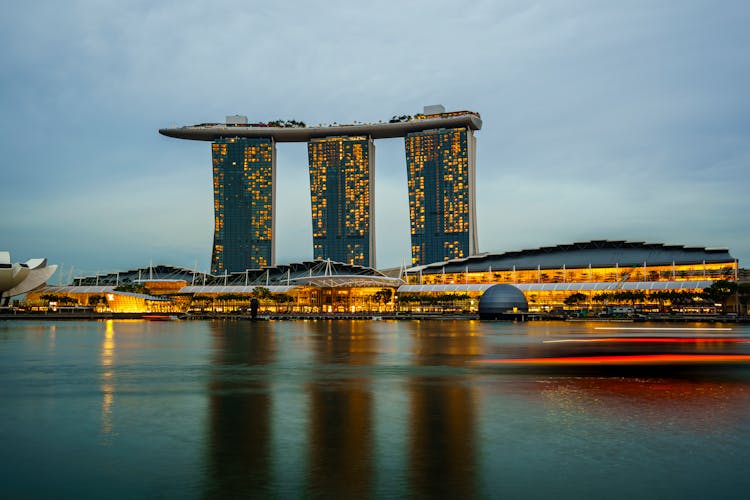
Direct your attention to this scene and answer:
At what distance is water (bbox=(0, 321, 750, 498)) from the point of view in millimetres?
14953

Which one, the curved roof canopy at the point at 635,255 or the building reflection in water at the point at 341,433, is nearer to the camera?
the building reflection in water at the point at 341,433

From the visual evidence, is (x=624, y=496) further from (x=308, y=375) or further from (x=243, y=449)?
(x=308, y=375)

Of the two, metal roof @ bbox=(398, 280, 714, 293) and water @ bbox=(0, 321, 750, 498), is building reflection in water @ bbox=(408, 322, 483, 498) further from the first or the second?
metal roof @ bbox=(398, 280, 714, 293)

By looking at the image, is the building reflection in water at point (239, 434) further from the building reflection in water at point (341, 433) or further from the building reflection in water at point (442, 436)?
the building reflection in water at point (442, 436)

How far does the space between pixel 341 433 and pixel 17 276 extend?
196065mm

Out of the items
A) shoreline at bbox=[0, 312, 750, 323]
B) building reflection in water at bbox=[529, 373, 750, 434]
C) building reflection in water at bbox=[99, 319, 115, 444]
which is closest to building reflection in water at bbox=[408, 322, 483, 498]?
building reflection in water at bbox=[529, 373, 750, 434]

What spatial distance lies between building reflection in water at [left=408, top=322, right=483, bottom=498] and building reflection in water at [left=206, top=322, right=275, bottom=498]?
3.71m

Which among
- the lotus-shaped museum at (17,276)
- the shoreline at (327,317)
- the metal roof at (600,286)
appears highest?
the lotus-shaped museum at (17,276)

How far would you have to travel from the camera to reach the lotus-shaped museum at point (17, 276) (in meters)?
186

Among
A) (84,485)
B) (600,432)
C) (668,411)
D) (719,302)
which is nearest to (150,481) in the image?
(84,485)

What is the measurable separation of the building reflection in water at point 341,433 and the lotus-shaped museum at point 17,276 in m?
176

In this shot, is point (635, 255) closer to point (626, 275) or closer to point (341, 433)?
point (626, 275)

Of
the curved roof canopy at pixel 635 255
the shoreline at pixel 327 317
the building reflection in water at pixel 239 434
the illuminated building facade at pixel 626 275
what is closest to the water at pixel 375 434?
the building reflection in water at pixel 239 434

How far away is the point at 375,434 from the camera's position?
2042cm
